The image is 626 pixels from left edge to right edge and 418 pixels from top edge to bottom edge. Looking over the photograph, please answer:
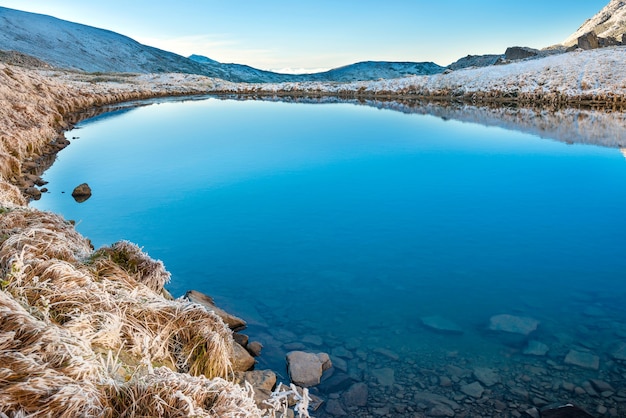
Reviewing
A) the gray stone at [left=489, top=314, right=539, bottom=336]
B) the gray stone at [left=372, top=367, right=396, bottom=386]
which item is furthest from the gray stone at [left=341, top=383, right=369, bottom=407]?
the gray stone at [left=489, top=314, right=539, bottom=336]

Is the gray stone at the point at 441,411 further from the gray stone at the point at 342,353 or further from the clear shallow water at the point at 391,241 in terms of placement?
the gray stone at the point at 342,353

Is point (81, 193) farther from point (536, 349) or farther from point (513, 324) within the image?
point (536, 349)

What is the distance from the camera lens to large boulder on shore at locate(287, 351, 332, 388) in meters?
6.57

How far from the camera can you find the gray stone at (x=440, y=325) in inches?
320

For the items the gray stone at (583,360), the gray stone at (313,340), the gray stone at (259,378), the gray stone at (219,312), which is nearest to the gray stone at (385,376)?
the gray stone at (313,340)

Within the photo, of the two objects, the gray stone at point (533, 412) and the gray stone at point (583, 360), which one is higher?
the gray stone at point (583, 360)

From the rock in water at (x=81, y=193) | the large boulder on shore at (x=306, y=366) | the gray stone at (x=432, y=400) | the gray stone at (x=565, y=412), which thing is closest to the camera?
the gray stone at (x=565, y=412)

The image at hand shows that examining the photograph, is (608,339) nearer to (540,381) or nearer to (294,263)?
(540,381)

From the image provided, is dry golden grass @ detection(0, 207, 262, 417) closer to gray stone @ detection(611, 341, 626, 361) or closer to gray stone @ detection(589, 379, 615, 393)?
gray stone @ detection(589, 379, 615, 393)

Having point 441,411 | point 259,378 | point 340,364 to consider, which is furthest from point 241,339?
point 441,411

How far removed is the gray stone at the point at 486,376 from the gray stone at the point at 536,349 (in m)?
0.89

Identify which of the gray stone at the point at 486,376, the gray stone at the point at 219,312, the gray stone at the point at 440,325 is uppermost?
the gray stone at the point at 219,312

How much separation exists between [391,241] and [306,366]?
6.38 metres

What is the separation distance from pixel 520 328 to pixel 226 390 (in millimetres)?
6085
